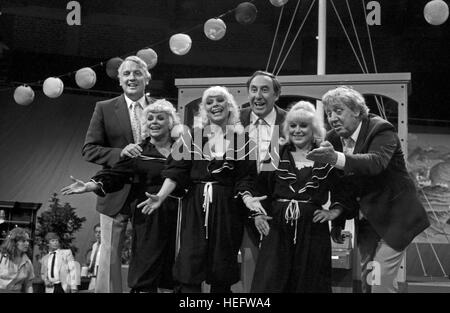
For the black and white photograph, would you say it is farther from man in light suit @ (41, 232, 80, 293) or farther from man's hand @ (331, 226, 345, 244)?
man in light suit @ (41, 232, 80, 293)

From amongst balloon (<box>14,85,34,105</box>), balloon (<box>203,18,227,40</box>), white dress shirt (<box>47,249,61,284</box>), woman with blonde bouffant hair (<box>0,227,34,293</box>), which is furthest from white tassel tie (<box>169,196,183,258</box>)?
white dress shirt (<box>47,249,61,284</box>)

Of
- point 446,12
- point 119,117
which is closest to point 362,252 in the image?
point 119,117

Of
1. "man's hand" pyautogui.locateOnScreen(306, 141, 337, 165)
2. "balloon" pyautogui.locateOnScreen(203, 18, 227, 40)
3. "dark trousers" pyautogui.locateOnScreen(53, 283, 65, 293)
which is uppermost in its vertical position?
"balloon" pyautogui.locateOnScreen(203, 18, 227, 40)

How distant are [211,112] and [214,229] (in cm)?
62

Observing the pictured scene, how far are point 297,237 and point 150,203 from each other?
2.52 ft

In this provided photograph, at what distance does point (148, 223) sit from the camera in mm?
3568

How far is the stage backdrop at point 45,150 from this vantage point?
10234mm

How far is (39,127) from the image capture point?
10.4m

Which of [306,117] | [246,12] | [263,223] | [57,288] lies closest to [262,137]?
[306,117]

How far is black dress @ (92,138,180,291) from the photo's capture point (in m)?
3.50

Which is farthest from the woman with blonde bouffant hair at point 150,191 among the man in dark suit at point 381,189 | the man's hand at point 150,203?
the man in dark suit at point 381,189

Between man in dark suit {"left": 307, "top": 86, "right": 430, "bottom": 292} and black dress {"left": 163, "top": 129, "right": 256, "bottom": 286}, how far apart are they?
1.74 ft

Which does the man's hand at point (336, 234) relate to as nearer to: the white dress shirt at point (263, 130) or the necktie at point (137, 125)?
the white dress shirt at point (263, 130)
